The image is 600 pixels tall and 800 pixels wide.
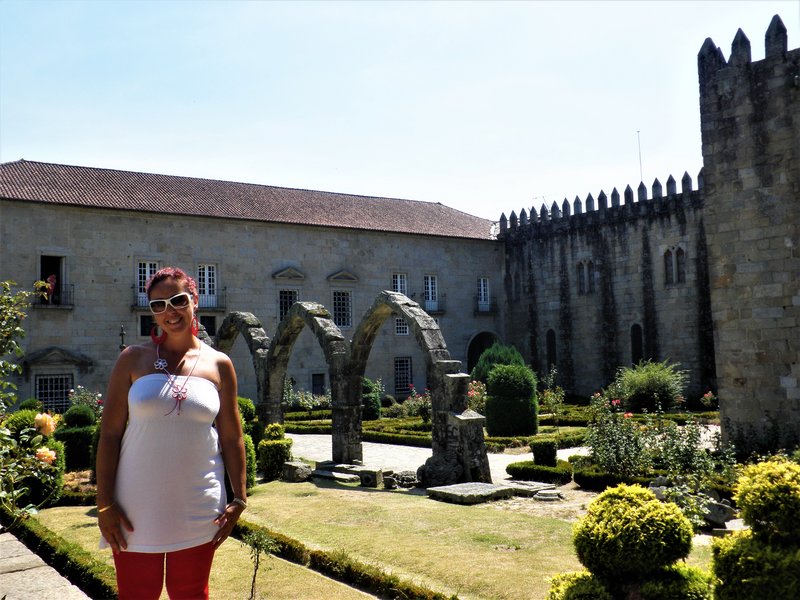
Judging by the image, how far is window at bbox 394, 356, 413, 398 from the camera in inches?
1151

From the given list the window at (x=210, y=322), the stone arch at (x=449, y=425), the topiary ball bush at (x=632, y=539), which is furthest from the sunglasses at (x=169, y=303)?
the window at (x=210, y=322)

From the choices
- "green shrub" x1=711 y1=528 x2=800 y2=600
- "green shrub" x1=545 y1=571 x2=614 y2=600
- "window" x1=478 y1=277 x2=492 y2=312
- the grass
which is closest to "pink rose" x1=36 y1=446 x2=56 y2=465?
the grass

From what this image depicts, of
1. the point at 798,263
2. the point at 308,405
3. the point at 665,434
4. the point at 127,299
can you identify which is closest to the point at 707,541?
the point at 665,434

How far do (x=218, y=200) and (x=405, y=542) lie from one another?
2150 cm

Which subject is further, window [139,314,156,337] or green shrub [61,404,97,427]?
window [139,314,156,337]

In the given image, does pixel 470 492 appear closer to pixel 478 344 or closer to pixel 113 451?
pixel 113 451

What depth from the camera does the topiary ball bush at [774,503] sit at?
3.52 metres

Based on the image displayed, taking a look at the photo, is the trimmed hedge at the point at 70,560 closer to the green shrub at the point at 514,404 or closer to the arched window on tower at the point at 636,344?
the green shrub at the point at 514,404

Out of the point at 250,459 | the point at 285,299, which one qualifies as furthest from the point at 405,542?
the point at 285,299

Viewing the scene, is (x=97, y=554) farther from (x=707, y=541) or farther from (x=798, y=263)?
(x=798, y=263)

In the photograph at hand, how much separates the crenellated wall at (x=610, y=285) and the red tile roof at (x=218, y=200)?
335 cm

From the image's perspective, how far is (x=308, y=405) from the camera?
78.3 feet

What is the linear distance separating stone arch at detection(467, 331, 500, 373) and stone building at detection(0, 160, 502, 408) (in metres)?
0.07

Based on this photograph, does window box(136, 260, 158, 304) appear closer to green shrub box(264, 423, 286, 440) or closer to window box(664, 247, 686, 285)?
green shrub box(264, 423, 286, 440)
